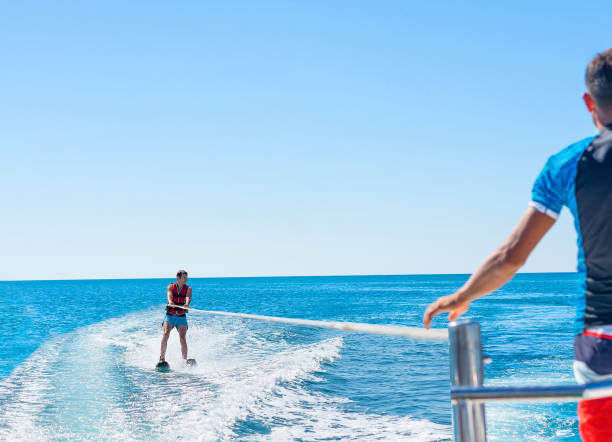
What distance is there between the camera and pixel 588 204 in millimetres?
1600

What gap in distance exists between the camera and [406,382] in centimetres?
1213

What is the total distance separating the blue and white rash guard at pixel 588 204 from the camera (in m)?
1.57

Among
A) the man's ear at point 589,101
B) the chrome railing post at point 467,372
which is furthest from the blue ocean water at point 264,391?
the man's ear at point 589,101

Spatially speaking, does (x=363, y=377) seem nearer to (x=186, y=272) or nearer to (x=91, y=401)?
(x=186, y=272)

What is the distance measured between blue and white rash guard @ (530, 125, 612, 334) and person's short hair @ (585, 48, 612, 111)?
0.28 feet

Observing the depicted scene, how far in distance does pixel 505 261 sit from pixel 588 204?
29 centimetres

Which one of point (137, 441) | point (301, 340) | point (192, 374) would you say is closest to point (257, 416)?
point (137, 441)

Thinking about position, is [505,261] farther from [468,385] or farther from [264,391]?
[264,391]

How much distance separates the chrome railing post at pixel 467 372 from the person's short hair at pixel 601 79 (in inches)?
31.9

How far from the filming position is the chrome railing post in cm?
134

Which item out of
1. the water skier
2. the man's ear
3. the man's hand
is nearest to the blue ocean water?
the water skier

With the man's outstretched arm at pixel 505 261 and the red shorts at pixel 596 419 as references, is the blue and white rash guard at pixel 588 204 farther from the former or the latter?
the red shorts at pixel 596 419

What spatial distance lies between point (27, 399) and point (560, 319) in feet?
90.6

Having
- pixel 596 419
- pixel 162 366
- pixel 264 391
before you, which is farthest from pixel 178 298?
pixel 596 419
